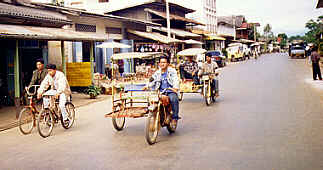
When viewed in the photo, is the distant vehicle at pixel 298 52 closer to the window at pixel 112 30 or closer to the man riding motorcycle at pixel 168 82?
the window at pixel 112 30

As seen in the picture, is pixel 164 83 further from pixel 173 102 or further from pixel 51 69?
pixel 51 69

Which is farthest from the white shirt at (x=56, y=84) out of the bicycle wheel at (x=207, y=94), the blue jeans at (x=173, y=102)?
the bicycle wheel at (x=207, y=94)

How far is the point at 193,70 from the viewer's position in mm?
14273

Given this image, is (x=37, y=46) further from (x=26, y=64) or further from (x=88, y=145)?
(x=88, y=145)

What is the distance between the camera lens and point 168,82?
28.2 ft

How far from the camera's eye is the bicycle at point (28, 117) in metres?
9.12

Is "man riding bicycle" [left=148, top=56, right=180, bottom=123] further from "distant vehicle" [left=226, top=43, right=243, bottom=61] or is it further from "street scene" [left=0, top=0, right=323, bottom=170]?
"distant vehicle" [left=226, top=43, right=243, bottom=61]

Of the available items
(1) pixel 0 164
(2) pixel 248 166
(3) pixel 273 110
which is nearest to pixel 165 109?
(2) pixel 248 166

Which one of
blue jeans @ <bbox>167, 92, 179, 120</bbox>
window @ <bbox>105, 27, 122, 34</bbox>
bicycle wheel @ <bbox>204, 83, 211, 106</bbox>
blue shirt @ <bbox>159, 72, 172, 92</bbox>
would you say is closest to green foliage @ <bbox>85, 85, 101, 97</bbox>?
bicycle wheel @ <bbox>204, 83, 211, 106</bbox>

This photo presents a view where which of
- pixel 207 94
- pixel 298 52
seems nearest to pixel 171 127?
pixel 207 94

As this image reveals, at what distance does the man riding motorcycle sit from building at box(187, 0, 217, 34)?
166 ft

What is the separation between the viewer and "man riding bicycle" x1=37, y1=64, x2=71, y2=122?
939 centimetres

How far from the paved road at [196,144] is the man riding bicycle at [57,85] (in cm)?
72

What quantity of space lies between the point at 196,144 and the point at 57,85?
405 centimetres
